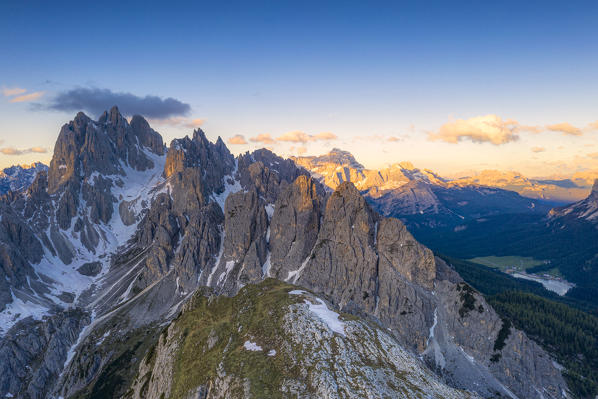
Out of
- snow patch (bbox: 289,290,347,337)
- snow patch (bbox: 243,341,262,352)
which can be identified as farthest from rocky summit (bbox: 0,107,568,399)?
snow patch (bbox: 289,290,347,337)

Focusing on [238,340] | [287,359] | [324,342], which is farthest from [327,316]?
[238,340]

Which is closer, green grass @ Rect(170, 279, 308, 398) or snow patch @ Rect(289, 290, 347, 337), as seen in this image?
green grass @ Rect(170, 279, 308, 398)

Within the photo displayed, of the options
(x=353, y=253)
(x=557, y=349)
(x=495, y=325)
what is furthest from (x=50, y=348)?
(x=557, y=349)

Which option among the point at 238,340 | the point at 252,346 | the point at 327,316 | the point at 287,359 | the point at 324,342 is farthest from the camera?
the point at 327,316

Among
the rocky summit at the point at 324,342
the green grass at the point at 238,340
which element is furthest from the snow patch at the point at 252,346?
the green grass at the point at 238,340

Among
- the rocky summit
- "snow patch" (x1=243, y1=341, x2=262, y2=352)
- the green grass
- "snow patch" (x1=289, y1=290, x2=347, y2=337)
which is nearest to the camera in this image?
the green grass

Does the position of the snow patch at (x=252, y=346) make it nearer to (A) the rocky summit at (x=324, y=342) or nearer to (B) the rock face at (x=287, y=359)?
(B) the rock face at (x=287, y=359)

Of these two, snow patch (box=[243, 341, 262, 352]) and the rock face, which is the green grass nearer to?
the rock face

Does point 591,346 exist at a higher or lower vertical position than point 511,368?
lower

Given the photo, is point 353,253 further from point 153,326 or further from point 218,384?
point 218,384

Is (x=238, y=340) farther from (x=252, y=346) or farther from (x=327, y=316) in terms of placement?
(x=327, y=316)

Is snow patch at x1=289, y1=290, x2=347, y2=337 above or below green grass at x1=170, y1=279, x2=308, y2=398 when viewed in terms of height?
above
